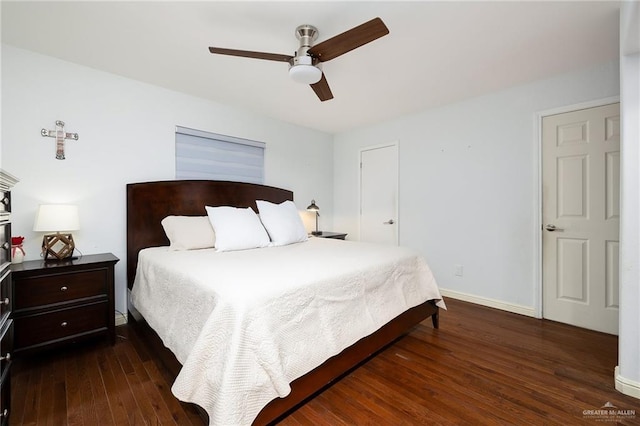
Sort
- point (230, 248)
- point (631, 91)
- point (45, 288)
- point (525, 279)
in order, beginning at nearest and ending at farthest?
point (631, 91), point (45, 288), point (230, 248), point (525, 279)

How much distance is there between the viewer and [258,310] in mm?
1324

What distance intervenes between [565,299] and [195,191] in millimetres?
3839

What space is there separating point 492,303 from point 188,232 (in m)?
3.28

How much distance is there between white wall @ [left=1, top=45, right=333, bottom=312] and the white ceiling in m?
0.15

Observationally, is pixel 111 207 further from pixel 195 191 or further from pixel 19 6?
pixel 19 6

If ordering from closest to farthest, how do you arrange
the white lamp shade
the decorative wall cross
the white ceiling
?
the white ceiling, the white lamp shade, the decorative wall cross

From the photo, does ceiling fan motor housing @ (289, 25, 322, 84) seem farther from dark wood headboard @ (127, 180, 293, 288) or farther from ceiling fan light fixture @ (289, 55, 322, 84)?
dark wood headboard @ (127, 180, 293, 288)

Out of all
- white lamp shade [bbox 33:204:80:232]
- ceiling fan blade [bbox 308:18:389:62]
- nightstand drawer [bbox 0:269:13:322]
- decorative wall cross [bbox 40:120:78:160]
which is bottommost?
nightstand drawer [bbox 0:269:13:322]

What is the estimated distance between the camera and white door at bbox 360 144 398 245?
13.4 feet

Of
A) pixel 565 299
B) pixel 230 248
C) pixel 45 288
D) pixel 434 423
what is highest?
pixel 230 248

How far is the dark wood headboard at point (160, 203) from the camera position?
2.70m

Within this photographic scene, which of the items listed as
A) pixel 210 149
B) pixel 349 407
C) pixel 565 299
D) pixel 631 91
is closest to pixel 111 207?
pixel 210 149

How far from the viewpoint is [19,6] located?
182cm

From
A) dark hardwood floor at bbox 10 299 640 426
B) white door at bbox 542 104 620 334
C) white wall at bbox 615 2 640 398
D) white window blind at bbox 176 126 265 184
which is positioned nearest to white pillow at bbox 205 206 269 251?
white window blind at bbox 176 126 265 184
